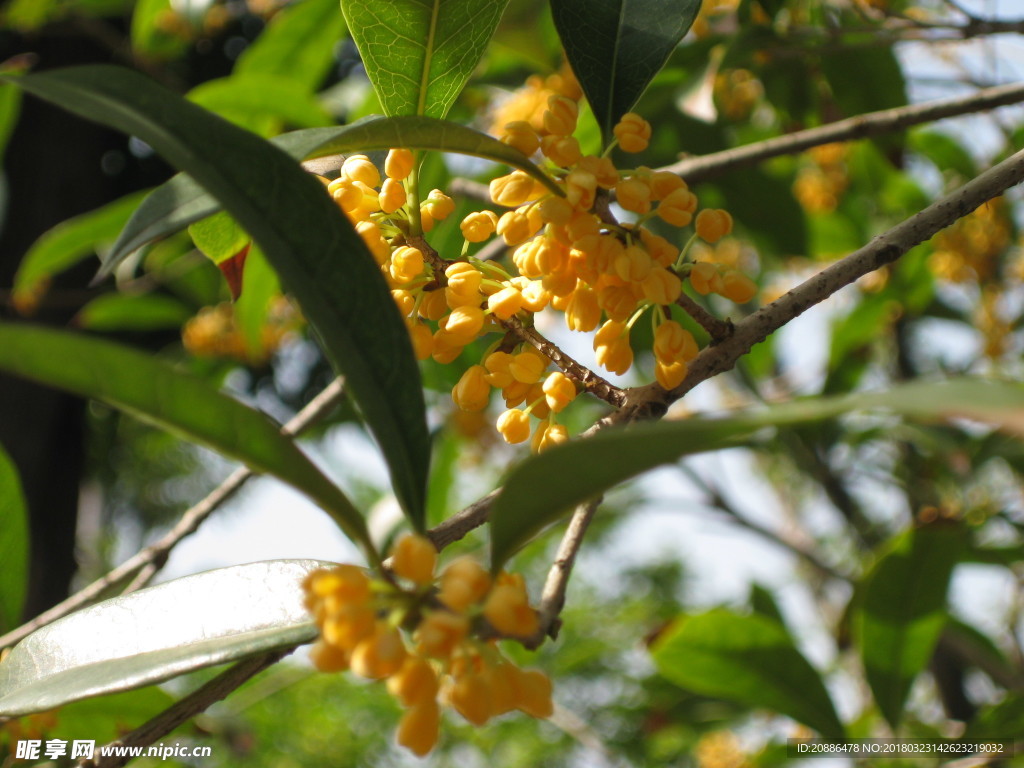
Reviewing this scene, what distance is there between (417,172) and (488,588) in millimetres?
427

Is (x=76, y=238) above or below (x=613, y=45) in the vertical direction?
Answer: below

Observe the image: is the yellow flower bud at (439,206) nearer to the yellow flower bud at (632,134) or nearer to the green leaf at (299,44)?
the yellow flower bud at (632,134)

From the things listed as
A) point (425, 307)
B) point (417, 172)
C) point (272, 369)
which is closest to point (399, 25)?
point (417, 172)

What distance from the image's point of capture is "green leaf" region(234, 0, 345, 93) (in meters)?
2.28

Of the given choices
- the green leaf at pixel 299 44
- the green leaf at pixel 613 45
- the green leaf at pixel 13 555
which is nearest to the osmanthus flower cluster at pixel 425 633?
the green leaf at pixel 613 45

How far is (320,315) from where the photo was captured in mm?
597

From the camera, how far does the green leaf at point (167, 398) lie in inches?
18.4

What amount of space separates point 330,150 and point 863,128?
0.97 meters

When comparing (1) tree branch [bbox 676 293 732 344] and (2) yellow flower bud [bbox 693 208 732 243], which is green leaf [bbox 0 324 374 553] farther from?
(2) yellow flower bud [bbox 693 208 732 243]

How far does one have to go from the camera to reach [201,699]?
69cm

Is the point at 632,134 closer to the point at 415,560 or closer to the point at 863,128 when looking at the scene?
the point at 415,560

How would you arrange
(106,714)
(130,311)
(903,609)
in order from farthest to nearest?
(130,311)
(903,609)
(106,714)

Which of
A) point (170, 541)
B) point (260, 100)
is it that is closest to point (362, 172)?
point (170, 541)

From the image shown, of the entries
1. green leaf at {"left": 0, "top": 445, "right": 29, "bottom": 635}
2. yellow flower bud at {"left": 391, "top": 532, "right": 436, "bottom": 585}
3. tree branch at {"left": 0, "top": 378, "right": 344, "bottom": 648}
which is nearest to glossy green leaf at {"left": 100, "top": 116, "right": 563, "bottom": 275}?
yellow flower bud at {"left": 391, "top": 532, "right": 436, "bottom": 585}
